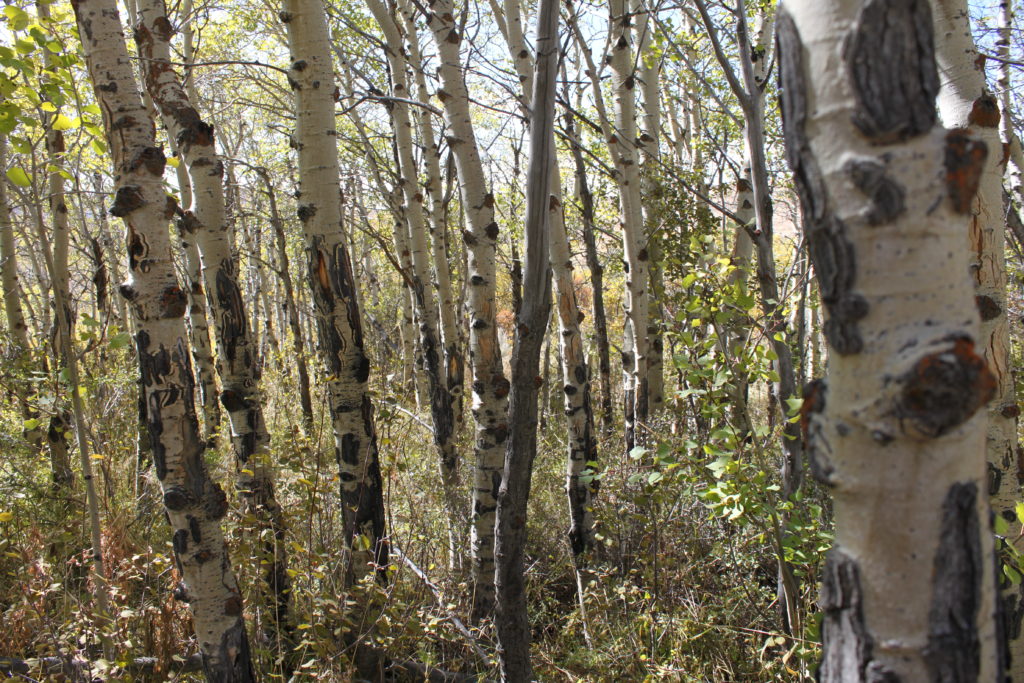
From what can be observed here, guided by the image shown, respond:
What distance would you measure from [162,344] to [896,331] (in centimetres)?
233

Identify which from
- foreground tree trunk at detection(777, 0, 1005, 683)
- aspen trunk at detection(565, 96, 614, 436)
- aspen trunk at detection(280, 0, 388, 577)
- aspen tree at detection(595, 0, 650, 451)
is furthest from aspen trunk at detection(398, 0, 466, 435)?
foreground tree trunk at detection(777, 0, 1005, 683)

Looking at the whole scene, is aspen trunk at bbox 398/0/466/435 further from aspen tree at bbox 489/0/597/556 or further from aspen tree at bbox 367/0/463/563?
aspen tree at bbox 489/0/597/556

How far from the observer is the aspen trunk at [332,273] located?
3.17 m

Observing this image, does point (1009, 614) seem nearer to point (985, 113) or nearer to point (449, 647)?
point (985, 113)

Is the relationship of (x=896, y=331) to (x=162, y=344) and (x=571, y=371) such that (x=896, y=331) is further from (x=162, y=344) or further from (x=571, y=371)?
(x=571, y=371)

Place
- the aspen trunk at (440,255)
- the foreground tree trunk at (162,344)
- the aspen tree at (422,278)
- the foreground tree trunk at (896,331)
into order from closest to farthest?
the foreground tree trunk at (896,331)
the foreground tree trunk at (162,344)
the aspen tree at (422,278)
the aspen trunk at (440,255)

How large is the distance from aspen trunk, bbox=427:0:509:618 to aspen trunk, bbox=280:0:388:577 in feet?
1.79

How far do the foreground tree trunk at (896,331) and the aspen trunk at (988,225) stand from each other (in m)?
1.51

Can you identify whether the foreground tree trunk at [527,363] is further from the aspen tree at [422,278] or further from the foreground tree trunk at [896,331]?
the aspen tree at [422,278]

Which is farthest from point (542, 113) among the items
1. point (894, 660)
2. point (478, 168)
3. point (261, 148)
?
point (261, 148)

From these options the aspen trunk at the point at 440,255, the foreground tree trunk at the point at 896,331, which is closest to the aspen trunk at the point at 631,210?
the aspen trunk at the point at 440,255

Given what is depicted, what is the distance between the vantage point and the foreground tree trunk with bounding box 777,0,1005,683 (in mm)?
860

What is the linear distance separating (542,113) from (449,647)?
8.75 feet

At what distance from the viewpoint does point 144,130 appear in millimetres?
2355
